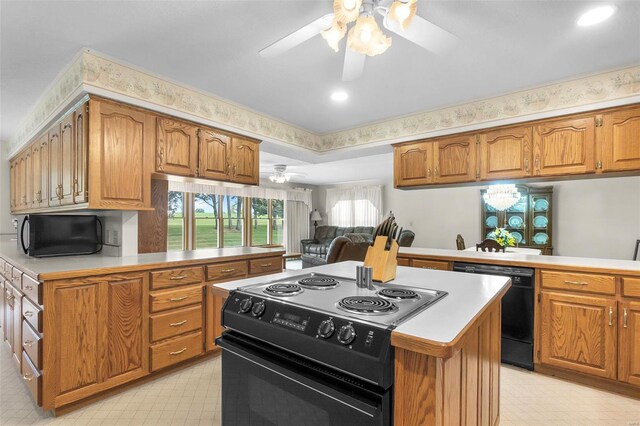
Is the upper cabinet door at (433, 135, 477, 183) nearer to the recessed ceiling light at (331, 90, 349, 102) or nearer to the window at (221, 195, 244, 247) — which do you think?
the recessed ceiling light at (331, 90, 349, 102)

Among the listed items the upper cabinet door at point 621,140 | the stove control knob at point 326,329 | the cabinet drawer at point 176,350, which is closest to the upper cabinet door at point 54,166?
the cabinet drawer at point 176,350

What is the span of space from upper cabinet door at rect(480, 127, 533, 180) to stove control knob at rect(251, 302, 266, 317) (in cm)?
265

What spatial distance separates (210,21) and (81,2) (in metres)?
0.66

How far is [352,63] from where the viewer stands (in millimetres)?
1908

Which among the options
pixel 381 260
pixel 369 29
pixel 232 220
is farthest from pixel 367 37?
pixel 232 220

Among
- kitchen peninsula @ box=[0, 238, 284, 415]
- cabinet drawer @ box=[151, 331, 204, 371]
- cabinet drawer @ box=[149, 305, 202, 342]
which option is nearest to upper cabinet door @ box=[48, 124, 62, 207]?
kitchen peninsula @ box=[0, 238, 284, 415]

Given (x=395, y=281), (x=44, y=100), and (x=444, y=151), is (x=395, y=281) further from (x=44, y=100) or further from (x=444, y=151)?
(x=44, y=100)

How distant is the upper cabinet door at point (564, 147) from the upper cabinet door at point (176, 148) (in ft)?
10.0

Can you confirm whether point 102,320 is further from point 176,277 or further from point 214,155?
point 214,155

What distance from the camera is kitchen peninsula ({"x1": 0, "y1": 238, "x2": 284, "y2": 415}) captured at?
6.26ft

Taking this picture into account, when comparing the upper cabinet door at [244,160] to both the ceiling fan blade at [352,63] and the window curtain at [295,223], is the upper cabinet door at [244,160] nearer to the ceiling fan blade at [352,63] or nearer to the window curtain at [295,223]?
the ceiling fan blade at [352,63]

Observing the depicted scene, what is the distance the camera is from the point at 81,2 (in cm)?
173

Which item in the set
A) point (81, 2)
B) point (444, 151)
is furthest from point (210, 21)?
point (444, 151)

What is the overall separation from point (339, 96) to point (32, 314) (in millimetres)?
2811
